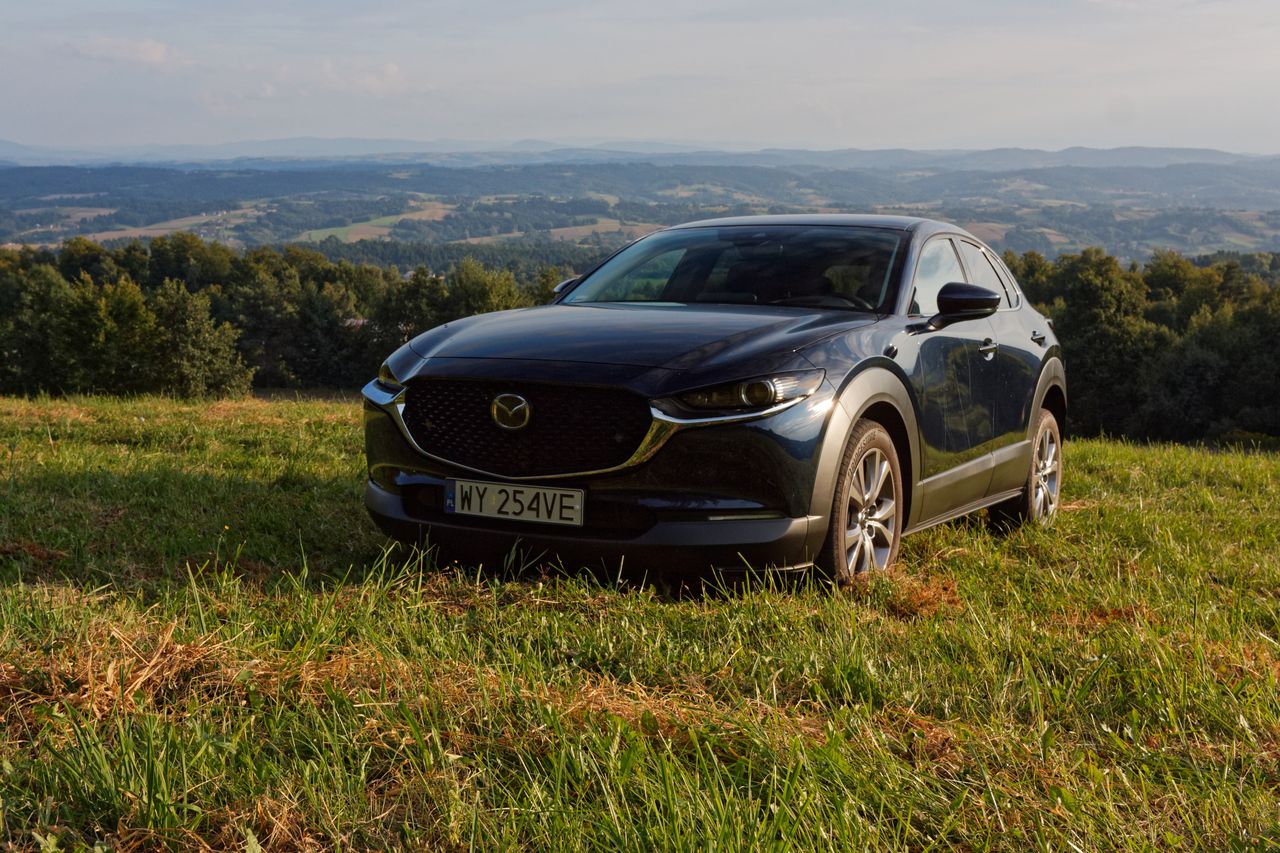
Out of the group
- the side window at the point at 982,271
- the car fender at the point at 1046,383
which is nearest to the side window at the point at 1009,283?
the side window at the point at 982,271

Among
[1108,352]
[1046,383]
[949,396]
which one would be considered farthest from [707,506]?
[1108,352]

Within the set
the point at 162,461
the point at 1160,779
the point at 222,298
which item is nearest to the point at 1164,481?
the point at 1160,779

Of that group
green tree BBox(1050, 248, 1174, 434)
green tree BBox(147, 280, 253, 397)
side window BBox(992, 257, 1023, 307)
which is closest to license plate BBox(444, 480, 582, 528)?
side window BBox(992, 257, 1023, 307)

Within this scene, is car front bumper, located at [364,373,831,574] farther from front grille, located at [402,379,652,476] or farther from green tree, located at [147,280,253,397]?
green tree, located at [147,280,253,397]

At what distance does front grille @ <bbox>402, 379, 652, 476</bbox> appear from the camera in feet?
13.4

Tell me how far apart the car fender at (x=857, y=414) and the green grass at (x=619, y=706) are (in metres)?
0.41

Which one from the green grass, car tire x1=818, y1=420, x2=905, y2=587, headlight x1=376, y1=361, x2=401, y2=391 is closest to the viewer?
the green grass

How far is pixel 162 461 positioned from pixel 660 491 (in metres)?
4.92

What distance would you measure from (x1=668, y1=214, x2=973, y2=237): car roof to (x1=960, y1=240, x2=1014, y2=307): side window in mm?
129

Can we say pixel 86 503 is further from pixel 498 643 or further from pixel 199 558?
pixel 498 643

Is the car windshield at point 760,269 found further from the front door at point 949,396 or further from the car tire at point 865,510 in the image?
the car tire at point 865,510

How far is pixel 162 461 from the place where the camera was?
25.2 feet

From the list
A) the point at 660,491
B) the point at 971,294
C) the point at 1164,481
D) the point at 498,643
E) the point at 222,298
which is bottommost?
the point at 222,298

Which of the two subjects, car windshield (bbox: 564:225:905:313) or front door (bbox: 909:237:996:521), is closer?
front door (bbox: 909:237:996:521)
